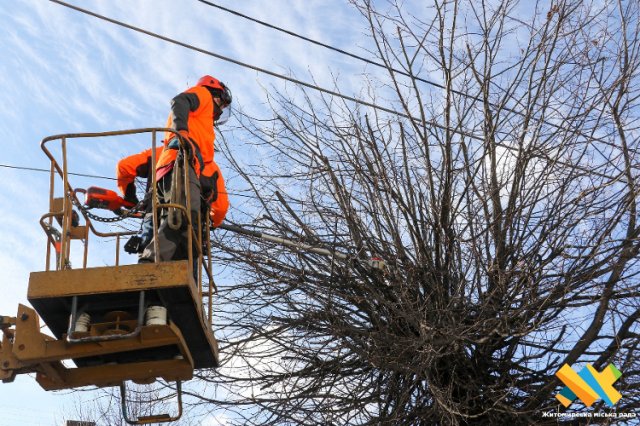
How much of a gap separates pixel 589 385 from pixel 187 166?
4.19 meters

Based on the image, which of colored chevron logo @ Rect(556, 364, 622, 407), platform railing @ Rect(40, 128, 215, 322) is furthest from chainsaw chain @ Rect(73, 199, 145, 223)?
colored chevron logo @ Rect(556, 364, 622, 407)

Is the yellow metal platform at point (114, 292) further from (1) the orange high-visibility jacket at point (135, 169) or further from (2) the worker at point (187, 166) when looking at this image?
(1) the orange high-visibility jacket at point (135, 169)

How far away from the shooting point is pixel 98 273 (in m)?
5.33

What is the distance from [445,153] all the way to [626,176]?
5.65ft

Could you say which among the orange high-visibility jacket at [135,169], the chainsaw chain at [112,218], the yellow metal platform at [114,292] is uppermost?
the orange high-visibility jacket at [135,169]

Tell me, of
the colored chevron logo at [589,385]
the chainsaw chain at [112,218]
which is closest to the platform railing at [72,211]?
the chainsaw chain at [112,218]

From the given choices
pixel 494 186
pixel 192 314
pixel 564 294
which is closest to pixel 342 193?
pixel 494 186

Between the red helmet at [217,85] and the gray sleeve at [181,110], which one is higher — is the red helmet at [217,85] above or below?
above

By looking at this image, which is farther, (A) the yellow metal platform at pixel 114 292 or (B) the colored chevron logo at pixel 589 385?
(B) the colored chevron logo at pixel 589 385

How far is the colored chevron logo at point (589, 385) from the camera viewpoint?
752 centimetres

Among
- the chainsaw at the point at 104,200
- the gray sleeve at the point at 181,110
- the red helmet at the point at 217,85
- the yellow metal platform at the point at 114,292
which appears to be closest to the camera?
the yellow metal platform at the point at 114,292

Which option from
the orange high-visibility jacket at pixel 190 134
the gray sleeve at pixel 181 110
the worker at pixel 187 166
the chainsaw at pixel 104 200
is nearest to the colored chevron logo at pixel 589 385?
the worker at pixel 187 166

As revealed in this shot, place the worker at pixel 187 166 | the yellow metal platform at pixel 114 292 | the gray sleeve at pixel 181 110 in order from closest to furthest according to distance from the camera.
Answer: the yellow metal platform at pixel 114 292 < the worker at pixel 187 166 < the gray sleeve at pixel 181 110

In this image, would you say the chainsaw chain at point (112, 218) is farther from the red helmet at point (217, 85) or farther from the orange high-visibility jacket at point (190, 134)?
the red helmet at point (217, 85)
